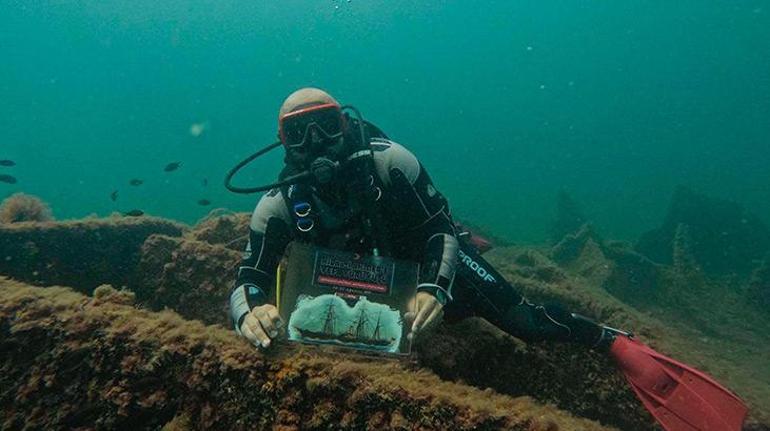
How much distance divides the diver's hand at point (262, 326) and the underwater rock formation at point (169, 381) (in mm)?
132

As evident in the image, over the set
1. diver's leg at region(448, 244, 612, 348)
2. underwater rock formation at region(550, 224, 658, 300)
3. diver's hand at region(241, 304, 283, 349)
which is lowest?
underwater rock formation at region(550, 224, 658, 300)

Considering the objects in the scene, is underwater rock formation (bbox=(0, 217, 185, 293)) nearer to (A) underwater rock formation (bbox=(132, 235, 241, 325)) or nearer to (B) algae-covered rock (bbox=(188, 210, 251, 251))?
(A) underwater rock formation (bbox=(132, 235, 241, 325))

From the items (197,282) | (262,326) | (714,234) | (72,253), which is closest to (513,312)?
(262,326)

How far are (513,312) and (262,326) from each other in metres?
2.43

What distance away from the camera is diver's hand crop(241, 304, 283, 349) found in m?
2.23

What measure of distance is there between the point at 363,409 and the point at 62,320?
5.41 ft

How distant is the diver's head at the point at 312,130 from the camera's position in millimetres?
3750

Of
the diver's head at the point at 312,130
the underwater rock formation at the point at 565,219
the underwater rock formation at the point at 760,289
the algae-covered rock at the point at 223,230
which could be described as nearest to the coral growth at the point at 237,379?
the diver's head at the point at 312,130

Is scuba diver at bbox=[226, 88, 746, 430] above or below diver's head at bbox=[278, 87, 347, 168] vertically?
below

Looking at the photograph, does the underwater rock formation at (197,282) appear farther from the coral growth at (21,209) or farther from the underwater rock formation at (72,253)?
the coral growth at (21,209)

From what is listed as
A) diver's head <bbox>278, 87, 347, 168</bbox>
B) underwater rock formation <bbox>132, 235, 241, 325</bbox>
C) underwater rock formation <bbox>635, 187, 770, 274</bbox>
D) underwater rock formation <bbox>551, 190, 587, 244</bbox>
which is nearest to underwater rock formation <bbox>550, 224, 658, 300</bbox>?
diver's head <bbox>278, 87, 347, 168</bbox>

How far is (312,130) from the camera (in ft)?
12.3

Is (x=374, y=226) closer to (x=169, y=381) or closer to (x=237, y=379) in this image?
(x=237, y=379)

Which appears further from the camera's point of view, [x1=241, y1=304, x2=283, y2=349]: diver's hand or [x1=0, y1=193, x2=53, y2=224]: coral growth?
[x1=0, y1=193, x2=53, y2=224]: coral growth
